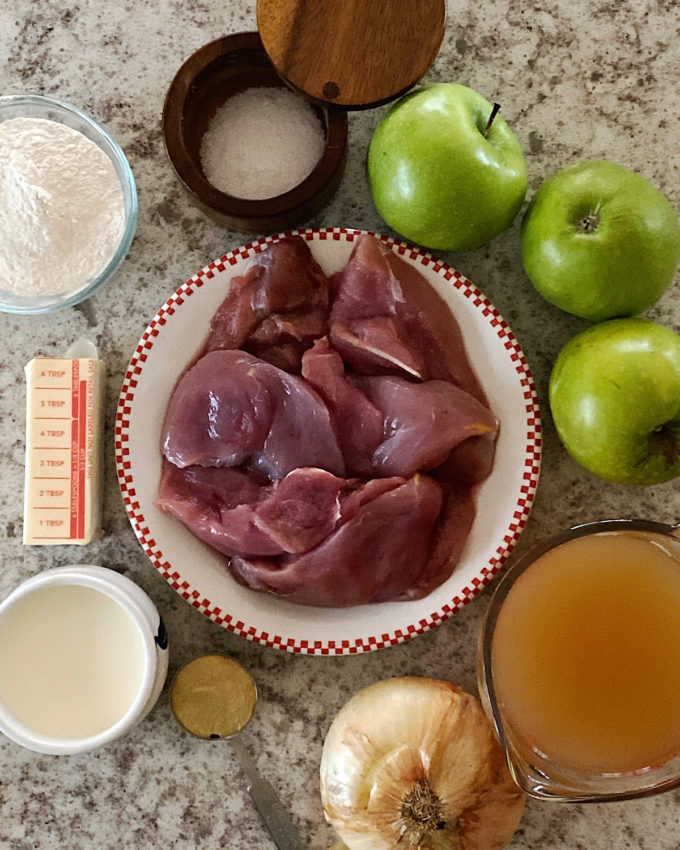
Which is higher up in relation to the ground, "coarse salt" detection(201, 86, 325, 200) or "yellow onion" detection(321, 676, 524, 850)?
"coarse salt" detection(201, 86, 325, 200)

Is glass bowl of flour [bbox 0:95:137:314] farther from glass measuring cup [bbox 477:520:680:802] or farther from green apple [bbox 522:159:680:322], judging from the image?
glass measuring cup [bbox 477:520:680:802]

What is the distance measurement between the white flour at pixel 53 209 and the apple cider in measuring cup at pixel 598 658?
0.78 m

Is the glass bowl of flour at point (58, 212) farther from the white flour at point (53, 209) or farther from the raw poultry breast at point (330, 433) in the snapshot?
the raw poultry breast at point (330, 433)

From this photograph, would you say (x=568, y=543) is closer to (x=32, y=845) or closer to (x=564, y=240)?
(x=564, y=240)

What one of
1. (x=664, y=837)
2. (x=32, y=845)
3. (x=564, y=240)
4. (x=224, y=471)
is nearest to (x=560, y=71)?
(x=564, y=240)

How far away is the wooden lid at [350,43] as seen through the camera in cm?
104

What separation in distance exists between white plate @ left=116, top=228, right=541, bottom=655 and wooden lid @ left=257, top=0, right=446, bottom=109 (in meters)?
0.20

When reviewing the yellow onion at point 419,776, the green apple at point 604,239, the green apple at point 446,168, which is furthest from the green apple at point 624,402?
the yellow onion at point 419,776

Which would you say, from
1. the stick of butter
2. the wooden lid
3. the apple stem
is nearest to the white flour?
the stick of butter

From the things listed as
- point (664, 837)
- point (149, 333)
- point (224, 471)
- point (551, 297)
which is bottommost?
point (664, 837)

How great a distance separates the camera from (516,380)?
3.71 feet

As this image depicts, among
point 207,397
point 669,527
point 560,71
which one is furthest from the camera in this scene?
point 560,71

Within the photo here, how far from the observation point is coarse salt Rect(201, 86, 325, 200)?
3.74ft

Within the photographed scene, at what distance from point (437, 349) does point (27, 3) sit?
2.87 feet
